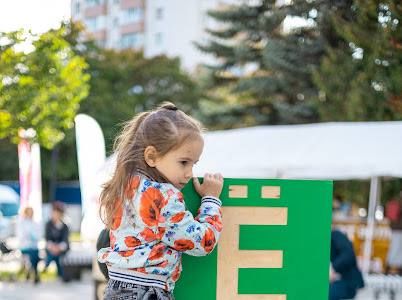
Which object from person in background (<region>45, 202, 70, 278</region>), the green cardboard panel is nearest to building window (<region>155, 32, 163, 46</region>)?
person in background (<region>45, 202, 70, 278</region>)

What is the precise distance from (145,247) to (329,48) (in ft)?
32.1

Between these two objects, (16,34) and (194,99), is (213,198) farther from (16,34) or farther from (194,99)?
(194,99)

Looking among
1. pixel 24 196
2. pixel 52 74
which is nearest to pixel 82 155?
pixel 24 196

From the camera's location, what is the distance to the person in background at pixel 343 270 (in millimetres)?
7168

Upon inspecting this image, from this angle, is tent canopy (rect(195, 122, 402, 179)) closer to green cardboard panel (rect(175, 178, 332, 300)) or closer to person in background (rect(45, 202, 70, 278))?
person in background (rect(45, 202, 70, 278))

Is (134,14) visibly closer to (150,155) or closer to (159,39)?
(159,39)

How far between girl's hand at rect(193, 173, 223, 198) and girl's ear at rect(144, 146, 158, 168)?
160 millimetres

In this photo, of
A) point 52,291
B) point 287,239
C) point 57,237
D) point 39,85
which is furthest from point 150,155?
point 57,237

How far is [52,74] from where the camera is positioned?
23.3 ft

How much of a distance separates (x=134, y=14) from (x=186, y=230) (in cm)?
5046

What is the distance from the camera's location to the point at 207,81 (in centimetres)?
2484

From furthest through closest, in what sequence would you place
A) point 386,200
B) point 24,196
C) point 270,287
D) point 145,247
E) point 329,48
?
point 386,200, point 24,196, point 329,48, point 270,287, point 145,247

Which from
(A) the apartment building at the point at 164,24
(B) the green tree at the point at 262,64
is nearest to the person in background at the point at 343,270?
(B) the green tree at the point at 262,64

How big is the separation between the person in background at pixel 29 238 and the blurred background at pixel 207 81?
427 mm
